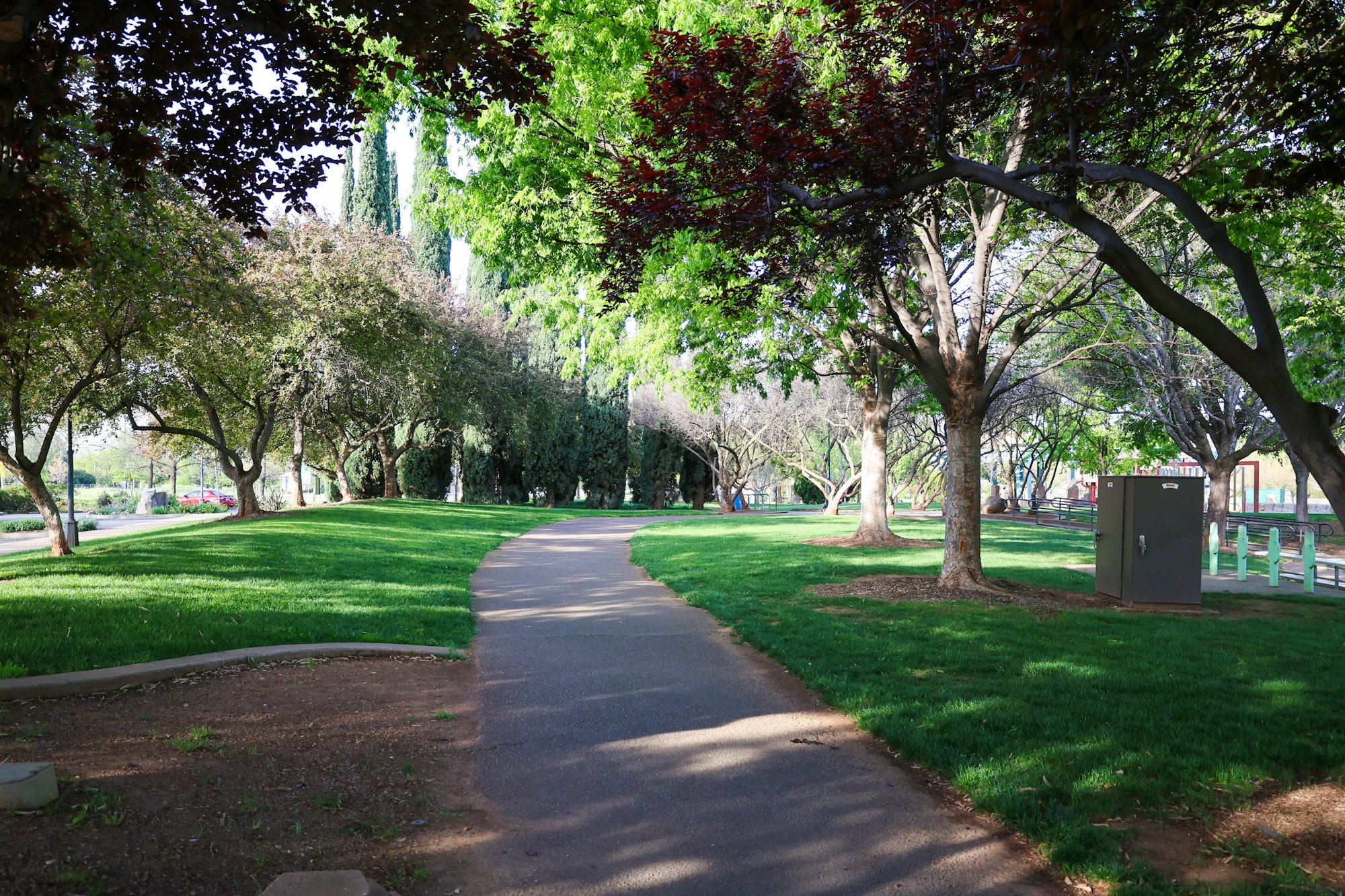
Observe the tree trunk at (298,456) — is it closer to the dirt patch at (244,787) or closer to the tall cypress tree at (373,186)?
the tall cypress tree at (373,186)

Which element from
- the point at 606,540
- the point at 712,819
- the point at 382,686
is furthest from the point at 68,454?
the point at 712,819

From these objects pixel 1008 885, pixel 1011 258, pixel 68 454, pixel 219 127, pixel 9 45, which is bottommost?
pixel 1008 885

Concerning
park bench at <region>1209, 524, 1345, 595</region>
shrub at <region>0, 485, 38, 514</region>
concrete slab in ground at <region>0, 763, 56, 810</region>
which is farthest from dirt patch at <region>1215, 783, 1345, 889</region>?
shrub at <region>0, 485, 38, 514</region>

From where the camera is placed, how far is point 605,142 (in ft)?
38.9

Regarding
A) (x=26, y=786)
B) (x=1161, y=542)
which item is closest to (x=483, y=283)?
(x=1161, y=542)

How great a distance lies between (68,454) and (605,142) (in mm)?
19066

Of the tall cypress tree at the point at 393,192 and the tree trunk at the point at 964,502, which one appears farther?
the tall cypress tree at the point at 393,192

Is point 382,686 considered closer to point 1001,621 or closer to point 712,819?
point 712,819

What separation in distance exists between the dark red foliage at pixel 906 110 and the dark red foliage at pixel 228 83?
1771mm

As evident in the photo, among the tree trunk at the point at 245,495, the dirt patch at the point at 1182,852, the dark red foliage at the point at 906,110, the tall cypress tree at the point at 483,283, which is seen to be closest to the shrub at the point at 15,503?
the tall cypress tree at the point at 483,283

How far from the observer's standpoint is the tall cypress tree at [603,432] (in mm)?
42062

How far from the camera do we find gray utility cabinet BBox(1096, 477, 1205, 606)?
1112 cm

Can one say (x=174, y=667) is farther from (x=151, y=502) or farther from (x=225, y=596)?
(x=151, y=502)

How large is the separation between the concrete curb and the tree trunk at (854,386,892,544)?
46.0 ft
